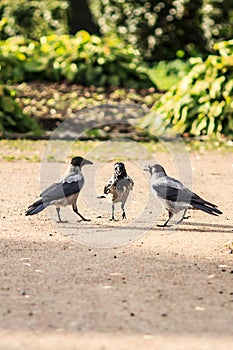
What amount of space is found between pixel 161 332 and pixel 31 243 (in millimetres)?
2409

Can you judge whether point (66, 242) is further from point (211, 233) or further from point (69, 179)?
point (211, 233)

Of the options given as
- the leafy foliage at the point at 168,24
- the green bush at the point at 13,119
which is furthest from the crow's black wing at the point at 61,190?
the leafy foliage at the point at 168,24

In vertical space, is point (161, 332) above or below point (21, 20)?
above

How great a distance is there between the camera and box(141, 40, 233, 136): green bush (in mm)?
14055

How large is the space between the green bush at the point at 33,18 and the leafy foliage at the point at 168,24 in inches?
78.5

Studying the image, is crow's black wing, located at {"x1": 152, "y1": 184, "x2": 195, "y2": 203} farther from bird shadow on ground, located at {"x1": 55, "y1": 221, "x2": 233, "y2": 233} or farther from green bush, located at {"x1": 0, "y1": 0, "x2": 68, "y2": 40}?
green bush, located at {"x1": 0, "y1": 0, "x2": 68, "y2": 40}

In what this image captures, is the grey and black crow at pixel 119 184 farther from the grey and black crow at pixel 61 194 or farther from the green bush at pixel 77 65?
the green bush at pixel 77 65

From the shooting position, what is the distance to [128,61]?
1817 centimetres

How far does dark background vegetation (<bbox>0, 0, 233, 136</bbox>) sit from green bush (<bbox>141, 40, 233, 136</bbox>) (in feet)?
0.05

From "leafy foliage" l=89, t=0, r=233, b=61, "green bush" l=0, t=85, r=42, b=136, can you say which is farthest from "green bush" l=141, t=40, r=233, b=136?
"leafy foliage" l=89, t=0, r=233, b=61

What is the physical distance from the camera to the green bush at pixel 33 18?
21438 mm

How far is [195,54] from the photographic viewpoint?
761 inches

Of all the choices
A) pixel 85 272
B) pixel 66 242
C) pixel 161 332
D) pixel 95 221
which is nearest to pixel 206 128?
pixel 95 221

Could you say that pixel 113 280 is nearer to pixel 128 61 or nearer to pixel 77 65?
pixel 77 65
